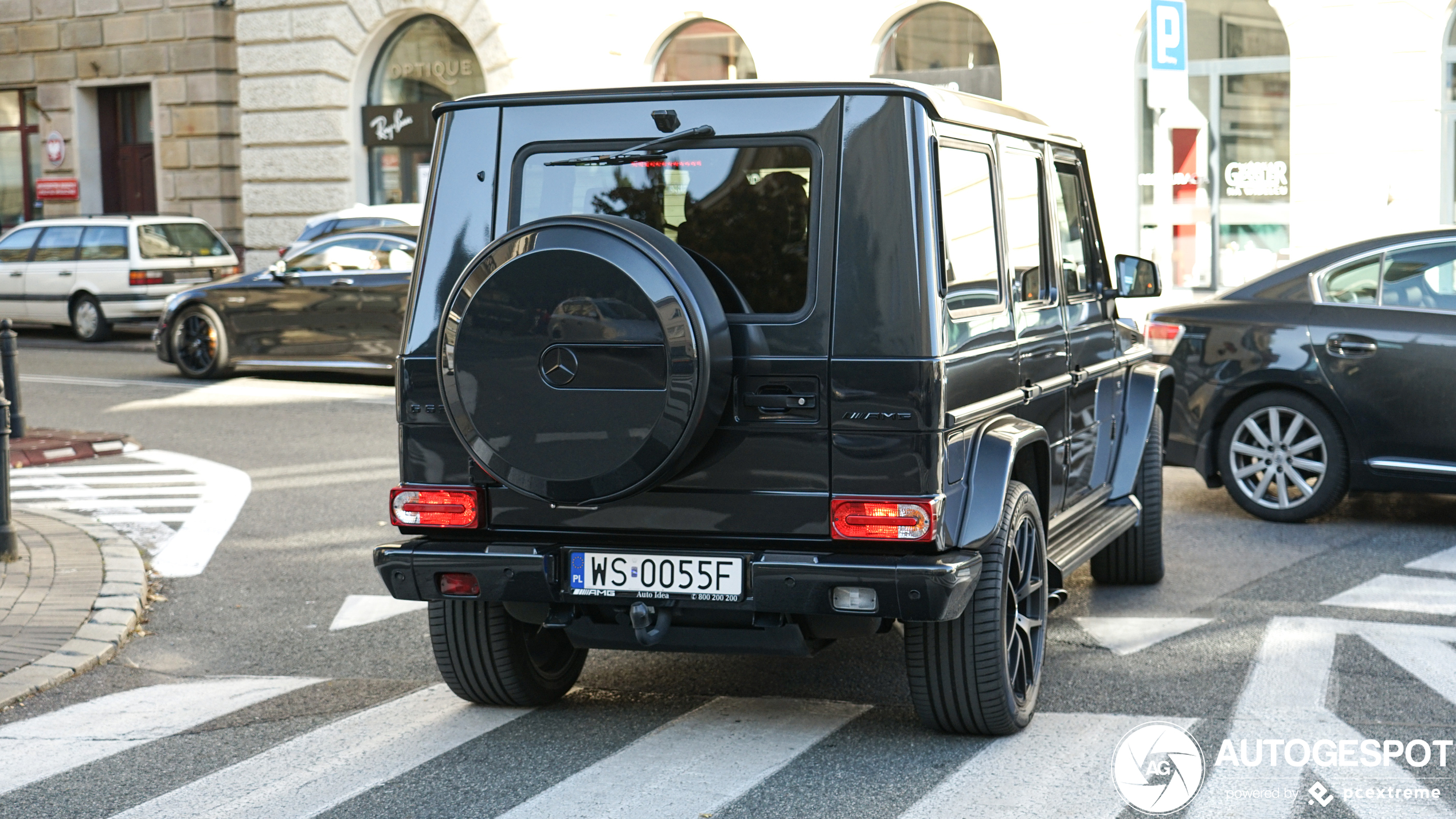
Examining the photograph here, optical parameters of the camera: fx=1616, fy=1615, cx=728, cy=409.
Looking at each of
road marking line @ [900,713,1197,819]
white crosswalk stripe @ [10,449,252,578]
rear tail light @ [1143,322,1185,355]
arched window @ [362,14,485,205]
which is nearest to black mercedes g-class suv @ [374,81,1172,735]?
road marking line @ [900,713,1197,819]

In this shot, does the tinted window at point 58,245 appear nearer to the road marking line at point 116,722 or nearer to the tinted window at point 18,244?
the tinted window at point 18,244

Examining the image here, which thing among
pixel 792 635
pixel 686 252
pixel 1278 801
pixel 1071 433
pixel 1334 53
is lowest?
pixel 1278 801

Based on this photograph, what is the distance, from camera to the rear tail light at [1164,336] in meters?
8.84

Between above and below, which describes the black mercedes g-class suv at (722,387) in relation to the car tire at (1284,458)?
above

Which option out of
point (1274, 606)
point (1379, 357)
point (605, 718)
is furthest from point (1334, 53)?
point (605, 718)

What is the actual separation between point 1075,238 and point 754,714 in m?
2.34

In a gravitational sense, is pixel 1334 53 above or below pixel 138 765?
above

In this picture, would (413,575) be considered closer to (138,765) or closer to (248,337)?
(138,765)

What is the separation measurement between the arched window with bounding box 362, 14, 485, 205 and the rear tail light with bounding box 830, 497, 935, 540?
66.6 feet

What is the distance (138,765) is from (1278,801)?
320 cm

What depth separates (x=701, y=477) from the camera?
4469 mm

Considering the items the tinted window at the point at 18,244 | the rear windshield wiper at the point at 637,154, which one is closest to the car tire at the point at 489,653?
the rear windshield wiper at the point at 637,154

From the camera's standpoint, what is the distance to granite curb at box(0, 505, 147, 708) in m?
5.71

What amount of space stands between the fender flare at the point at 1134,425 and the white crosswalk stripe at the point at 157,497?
431cm
